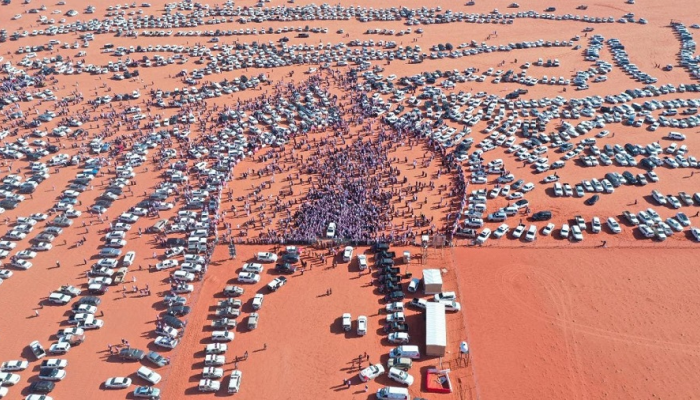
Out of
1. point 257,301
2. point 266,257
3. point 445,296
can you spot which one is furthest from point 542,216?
point 257,301

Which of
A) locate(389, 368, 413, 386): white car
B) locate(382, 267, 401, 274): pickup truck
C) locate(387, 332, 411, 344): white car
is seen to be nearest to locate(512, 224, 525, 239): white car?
locate(382, 267, 401, 274): pickup truck

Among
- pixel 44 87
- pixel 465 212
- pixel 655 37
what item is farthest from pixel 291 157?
pixel 655 37

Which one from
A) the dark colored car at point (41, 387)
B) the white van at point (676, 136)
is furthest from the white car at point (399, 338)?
the white van at point (676, 136)

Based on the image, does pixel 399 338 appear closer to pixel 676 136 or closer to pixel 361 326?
pixel 361 326

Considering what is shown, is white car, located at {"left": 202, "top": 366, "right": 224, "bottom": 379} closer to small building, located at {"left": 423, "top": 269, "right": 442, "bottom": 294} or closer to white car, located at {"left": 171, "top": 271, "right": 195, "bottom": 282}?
white car, located at {"left": 171, "top": 271, "right": 195, "bottom": 282}

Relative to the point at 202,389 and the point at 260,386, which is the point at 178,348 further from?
the point at 260,386

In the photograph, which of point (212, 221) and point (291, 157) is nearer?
point (212, 221)
